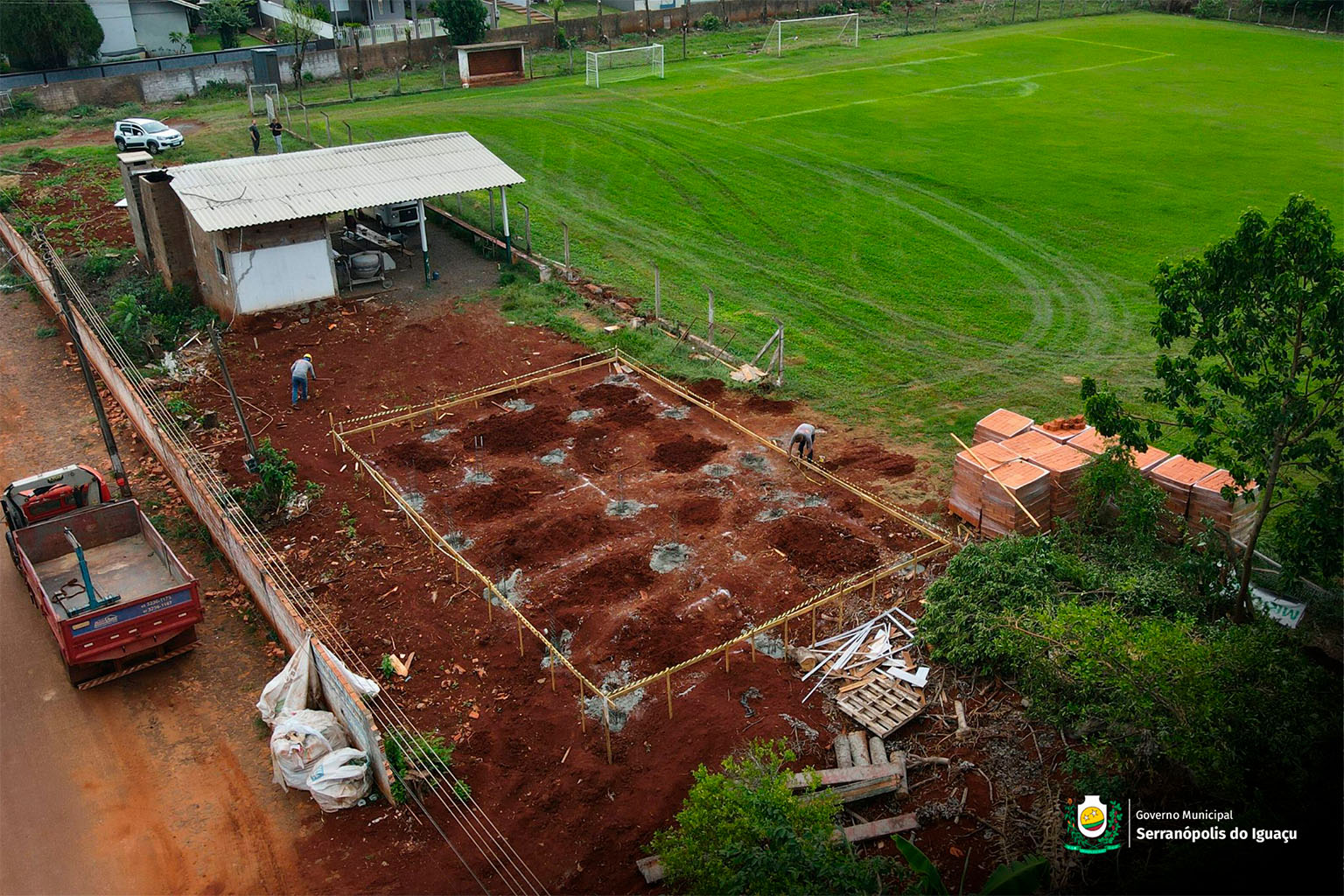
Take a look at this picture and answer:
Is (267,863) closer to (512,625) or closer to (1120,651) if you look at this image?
(512,625)

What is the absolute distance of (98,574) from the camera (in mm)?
20562

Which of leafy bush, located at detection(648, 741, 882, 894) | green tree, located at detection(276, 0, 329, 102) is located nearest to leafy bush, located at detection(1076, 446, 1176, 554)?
leafy bush, located at detection(648, 741, 882, 894)

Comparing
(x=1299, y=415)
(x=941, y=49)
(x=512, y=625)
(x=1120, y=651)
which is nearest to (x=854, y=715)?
(x=1120, y=651)

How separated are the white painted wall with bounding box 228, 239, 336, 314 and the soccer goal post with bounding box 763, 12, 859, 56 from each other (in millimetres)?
44021

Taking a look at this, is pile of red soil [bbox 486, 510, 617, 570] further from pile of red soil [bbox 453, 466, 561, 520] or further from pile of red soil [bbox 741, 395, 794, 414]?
pile of red soil [bbox 741, 395, 794, 414]

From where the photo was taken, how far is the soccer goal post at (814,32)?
229 feet

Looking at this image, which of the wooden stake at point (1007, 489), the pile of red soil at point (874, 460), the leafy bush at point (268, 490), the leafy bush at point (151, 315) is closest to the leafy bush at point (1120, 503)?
the wooden stake at point (1007, 489)

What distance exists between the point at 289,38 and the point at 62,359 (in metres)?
41.4

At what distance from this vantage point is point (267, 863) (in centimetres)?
1523

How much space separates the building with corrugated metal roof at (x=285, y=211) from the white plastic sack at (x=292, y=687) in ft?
57.0

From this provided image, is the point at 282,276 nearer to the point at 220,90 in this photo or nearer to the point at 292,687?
the point at 292,687

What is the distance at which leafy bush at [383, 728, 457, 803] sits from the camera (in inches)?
628

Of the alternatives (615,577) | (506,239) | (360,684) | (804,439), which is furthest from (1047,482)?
(506,239)

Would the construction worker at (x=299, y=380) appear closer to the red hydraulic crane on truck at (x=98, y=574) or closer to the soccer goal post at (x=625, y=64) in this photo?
the red hydraulic crane on truck at (x=98, y=574)
